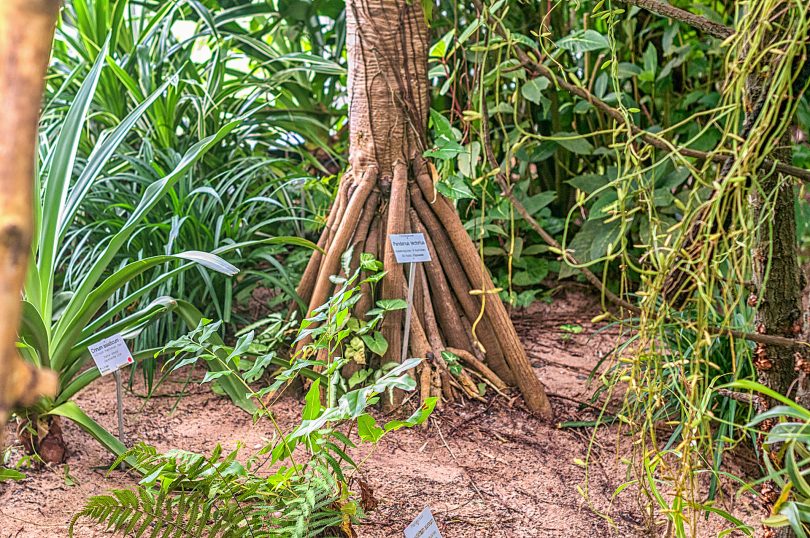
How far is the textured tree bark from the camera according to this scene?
39 cm

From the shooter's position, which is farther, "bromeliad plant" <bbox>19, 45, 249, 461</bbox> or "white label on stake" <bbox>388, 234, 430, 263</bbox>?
"white label on stake" <bbox>388, 234, 430, 263</bbox>

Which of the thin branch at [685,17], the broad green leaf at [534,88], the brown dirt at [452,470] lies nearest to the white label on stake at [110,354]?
the brown dirt at [452,470]

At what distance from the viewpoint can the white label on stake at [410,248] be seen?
6.70ft

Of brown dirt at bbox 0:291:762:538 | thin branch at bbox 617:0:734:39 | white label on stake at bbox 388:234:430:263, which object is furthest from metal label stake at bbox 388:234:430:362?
thin branch at bbox 617:0:734:39

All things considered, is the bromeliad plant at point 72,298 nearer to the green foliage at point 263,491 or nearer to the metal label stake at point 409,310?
the green foliage at point 263,491

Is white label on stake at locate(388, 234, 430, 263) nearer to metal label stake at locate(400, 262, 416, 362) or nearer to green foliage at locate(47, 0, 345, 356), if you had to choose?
metal label stake at locate(400, 262, 416, 362)

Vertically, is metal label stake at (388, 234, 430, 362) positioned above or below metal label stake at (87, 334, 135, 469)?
above

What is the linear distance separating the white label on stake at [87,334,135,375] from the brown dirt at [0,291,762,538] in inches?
8.8

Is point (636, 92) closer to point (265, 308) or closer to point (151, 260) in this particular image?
point (265, 308)

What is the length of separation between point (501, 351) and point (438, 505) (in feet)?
2.10

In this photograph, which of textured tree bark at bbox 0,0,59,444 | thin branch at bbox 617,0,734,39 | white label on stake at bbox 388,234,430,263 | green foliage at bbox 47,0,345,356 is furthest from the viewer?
green foliage at bbox 47,0,345,356

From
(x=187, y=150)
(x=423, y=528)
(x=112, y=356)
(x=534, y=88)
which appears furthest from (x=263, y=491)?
(x=534, y=88)

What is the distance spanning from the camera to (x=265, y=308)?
266 centimetres

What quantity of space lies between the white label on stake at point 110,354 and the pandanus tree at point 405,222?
21.3 inches
